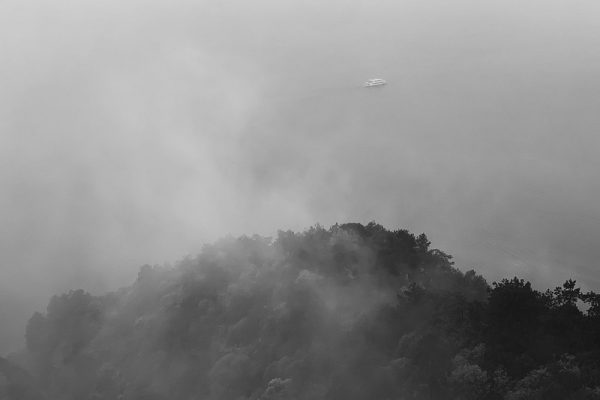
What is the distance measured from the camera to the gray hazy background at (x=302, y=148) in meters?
91.4

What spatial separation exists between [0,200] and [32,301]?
37390 millimetres

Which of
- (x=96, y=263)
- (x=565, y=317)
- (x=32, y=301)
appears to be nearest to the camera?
(x=565, y=317)

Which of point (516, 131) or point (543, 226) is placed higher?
point (516, 131)

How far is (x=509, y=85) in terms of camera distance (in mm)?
144750

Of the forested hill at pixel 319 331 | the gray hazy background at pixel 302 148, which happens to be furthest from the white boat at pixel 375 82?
the forested hill at pixel 319 331

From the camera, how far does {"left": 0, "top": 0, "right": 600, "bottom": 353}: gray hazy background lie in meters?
91.4

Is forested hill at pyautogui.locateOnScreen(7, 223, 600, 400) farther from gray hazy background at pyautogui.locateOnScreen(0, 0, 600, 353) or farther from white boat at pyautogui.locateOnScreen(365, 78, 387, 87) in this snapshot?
white boat at pyautogui.locateOnScreen(365, 78, 387, 87)

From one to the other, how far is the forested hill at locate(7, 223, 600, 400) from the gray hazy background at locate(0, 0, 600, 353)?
24844mm

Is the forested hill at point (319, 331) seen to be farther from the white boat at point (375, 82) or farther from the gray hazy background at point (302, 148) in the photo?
the white boat at point (375, 82)

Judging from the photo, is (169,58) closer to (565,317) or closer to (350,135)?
(350,135)

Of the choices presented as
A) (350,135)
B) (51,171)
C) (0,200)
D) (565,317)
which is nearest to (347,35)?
(350,135)

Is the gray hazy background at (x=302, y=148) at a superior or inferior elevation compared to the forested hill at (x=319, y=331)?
superior

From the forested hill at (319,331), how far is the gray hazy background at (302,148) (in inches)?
978

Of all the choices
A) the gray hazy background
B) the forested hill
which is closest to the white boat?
the gray hazy background
